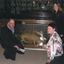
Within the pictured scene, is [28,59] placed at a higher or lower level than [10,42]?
lower

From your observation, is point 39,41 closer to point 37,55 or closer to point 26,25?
point 26,25

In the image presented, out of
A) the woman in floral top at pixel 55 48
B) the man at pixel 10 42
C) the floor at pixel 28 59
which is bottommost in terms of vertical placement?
the floor at pixel 28 59

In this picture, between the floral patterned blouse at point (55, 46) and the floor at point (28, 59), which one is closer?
the floral patterned blouse at point (55, 46)

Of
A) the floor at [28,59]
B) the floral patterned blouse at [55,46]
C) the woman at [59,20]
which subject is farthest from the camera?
the floor at [28,59]

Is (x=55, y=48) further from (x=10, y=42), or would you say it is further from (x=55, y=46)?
(x=10, y=42)

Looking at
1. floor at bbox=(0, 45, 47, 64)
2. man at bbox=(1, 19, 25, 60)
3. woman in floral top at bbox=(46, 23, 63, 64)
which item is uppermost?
woman in floral top at bbox=(46, 23, 63, 64)

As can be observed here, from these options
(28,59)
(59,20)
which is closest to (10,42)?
(28,59)

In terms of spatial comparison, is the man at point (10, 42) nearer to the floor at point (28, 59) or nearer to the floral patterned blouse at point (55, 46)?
the floor at point (28, 59)

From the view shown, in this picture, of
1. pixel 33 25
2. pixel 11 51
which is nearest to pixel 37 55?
pixel 11 51

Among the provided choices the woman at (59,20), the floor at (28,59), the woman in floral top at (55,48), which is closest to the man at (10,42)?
the floor at (28,59)

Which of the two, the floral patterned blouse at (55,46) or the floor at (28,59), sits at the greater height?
the floral patterned blouse at (55,46)

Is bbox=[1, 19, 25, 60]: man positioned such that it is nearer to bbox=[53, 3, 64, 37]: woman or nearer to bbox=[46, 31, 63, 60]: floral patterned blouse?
bbox=[53, 3, 64, 37]: woman

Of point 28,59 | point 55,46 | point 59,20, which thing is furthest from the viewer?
point 28,59

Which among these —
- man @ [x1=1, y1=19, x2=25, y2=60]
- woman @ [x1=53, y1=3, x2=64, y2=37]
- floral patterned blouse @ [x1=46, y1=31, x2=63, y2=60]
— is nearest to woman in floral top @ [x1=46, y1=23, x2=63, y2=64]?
floral patterned blouse @ [x1=46, y1=31, x2=63, y2=60]
